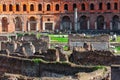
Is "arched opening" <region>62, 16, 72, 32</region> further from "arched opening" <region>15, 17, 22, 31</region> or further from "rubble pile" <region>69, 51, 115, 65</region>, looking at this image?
"rubble pile" <region>69, 51, 115, 65</region>

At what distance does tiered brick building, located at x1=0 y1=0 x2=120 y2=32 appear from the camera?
77.6 meters

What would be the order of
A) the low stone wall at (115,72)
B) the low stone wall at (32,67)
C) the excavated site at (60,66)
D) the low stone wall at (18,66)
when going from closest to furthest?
1. the low stone wall at (115,72)
2. the excavated site at (60,66)
3. the low stone wall at (32,67)
4. the low stone wall at (18,66)

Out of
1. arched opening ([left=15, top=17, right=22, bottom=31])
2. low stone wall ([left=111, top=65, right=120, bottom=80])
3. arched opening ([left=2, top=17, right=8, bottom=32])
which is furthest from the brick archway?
low stone wall ([left=111, top=65, right=120, bottom=80])

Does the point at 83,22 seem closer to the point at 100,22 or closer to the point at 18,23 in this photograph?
the point at 100,22

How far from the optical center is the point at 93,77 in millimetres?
14688

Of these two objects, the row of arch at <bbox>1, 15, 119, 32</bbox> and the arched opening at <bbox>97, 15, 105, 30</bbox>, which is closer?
the row of arch at <bbox>1, 15, 119, 32</bbox>

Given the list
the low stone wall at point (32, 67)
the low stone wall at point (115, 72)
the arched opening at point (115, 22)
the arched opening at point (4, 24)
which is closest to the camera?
the low stone wall at point (115, 72)

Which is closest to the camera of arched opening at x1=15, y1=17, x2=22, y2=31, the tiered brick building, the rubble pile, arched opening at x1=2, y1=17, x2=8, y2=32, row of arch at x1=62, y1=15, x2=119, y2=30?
the rubble pile

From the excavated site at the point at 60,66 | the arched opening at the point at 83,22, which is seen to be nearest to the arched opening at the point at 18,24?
the arched opening at the point at 83,22

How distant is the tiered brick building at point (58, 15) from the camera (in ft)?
254

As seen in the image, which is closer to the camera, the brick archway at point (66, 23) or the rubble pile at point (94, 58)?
the rubble pile at point (94, 58)

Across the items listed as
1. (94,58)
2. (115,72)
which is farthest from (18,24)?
(115,72)

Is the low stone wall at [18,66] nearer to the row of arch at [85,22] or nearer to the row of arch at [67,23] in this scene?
the row of arch at [67,23]

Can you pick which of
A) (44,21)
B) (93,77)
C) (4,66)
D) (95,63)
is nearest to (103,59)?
(95,63)
